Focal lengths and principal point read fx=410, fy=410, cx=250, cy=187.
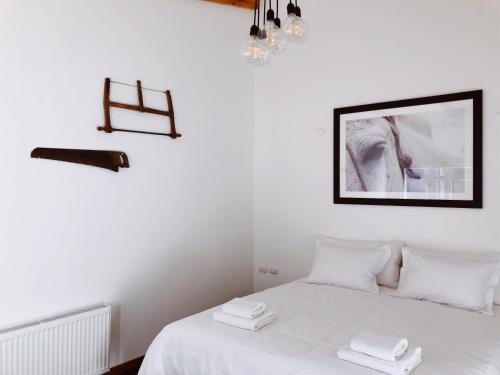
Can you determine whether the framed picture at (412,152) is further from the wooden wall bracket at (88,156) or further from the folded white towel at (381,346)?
A: the wooden wall bracket at (88,156)

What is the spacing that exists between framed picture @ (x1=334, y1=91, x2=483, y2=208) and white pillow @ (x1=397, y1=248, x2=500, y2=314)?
469 mm

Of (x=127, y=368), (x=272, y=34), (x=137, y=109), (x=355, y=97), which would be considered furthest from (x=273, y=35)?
(x=127, y=368)

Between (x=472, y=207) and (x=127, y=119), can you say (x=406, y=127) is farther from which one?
(x=127, y=119)

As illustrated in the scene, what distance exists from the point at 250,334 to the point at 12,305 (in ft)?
4.79

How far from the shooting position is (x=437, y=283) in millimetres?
2703

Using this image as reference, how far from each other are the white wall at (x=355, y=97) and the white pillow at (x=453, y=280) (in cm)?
30

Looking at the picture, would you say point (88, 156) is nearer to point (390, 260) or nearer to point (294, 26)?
point (294, 26)

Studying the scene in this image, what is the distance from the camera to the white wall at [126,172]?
2.49 meters

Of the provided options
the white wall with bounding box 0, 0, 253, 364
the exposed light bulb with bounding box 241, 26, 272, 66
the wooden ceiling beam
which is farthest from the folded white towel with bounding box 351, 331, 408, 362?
the wooden ceiling beam

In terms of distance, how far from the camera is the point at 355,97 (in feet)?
11.5

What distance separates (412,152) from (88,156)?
2.39 metres

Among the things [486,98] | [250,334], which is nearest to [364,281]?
[250,334]

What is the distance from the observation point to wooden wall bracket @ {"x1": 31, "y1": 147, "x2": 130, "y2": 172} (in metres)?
2.59

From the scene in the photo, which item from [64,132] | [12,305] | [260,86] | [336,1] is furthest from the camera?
[260,86]
